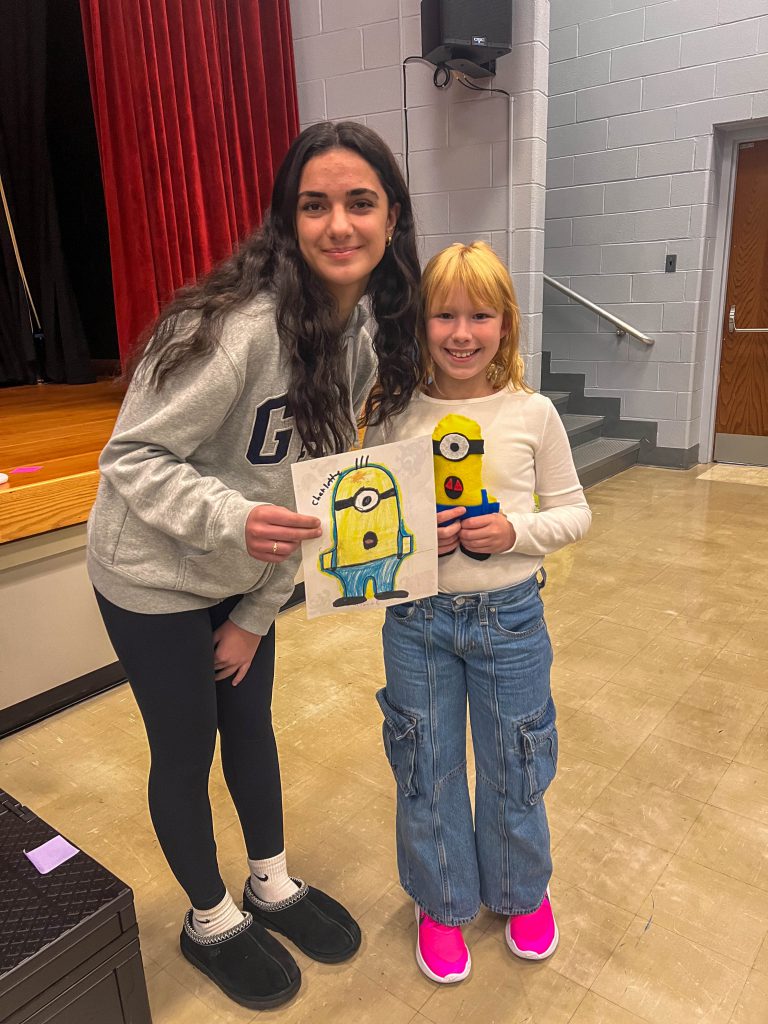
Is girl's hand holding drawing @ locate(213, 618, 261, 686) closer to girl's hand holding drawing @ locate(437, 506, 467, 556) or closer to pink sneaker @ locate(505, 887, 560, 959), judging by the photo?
girl's hand holding drawing @ locate(437, 506, 467, 556)

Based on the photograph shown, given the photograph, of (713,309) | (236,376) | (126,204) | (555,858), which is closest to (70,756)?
(555,858)

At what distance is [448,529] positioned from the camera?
107 cm

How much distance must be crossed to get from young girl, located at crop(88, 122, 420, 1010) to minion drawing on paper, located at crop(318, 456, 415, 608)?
6 centimetres

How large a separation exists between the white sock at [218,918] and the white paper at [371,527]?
557 millimetres

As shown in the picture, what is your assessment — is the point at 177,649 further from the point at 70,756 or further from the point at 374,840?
the point at 70,756

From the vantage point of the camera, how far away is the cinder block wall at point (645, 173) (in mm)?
4199

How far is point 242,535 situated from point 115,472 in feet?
0.63

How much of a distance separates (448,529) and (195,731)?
48 cm

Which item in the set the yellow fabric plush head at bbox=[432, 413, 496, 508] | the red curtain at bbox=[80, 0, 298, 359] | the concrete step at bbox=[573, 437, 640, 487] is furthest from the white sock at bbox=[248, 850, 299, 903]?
the concrete step at bbox=[573, 437, 640, 487]

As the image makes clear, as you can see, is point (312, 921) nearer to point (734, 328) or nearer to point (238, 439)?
point (238, 439)

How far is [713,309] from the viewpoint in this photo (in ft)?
15.4

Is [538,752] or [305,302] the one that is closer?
[305,302]

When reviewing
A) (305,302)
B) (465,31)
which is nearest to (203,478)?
(305,302)

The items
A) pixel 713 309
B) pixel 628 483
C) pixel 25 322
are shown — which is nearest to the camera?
pixel 25 322
